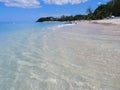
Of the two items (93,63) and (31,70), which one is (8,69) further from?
(93,63)

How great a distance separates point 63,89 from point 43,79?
913 mm

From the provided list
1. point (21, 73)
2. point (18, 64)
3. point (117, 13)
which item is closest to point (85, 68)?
point (21, 73)

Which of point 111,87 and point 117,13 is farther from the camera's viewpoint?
point 117,13

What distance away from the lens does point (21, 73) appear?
18.7ft

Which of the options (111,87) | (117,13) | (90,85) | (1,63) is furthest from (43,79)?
(117,13)

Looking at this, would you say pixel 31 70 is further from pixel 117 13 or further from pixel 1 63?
pixel 117 13

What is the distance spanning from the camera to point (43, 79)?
505cm

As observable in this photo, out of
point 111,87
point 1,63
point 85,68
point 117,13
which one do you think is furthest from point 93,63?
point 117,13

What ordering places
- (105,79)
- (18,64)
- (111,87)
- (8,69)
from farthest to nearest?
(18,64) < (8,69) < (105,79) < (111,87)

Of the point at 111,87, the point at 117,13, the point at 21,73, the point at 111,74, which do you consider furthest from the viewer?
the point at 117,13

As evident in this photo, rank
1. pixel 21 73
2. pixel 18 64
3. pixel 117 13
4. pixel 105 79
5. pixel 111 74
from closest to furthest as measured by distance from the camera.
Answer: pixel 105 79 < pixel 111 74 < pixel 21 73 < pixel 18 64 < pixel 117 13

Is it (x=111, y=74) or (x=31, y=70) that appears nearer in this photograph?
(x=111, y=74)

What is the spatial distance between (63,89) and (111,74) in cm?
155

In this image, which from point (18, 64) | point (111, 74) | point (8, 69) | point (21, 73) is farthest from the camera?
point (18, 64)
